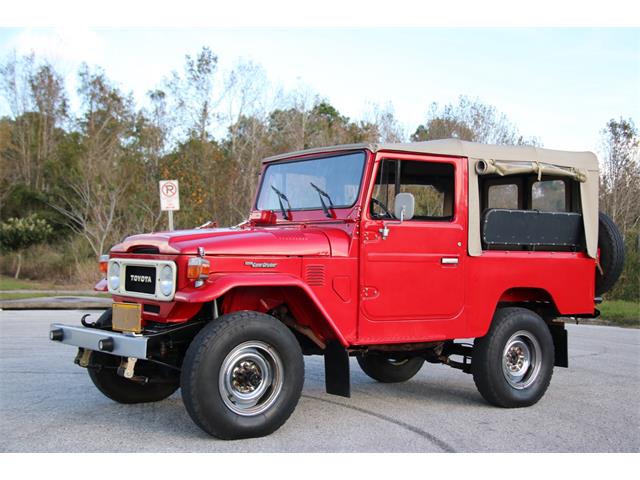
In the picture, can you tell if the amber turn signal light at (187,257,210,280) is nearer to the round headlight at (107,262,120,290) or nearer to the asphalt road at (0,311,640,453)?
the round headlight at (107,262,120,290)

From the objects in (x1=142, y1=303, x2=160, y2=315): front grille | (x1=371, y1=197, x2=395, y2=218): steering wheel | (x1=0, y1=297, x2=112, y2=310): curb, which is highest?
(x1=371, y1=197, x2=395, y2=218): steering wheel

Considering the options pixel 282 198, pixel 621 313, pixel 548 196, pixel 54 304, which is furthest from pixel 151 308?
pixel 621 313

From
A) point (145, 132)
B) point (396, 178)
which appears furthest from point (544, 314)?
point (145, 132)

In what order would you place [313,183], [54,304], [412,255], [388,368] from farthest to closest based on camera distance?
1. [54,304]
2. [388,368]
3. [313,183]
4. [412,255]

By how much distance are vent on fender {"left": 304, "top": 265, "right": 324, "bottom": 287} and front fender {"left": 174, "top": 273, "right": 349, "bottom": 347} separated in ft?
0.41

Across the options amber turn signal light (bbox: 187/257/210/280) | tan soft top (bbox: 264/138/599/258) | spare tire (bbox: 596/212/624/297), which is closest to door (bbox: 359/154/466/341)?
tan soft top (bbox: 264/138/599/258)

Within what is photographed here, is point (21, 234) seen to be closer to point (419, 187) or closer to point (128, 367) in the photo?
point (419, 187)

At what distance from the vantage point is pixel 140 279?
20.0 feet

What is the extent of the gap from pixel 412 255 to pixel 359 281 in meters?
0.61

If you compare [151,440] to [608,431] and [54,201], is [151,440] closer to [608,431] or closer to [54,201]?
[608,431]

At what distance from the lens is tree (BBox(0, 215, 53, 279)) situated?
26453 mm

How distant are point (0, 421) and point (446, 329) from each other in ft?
12.9

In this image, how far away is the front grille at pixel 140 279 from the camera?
595cm

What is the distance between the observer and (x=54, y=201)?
2894 centimetres
